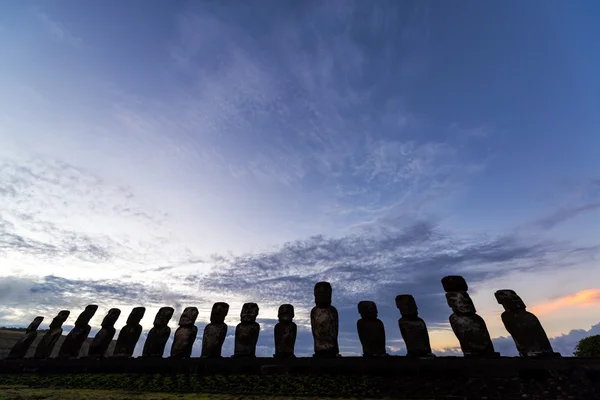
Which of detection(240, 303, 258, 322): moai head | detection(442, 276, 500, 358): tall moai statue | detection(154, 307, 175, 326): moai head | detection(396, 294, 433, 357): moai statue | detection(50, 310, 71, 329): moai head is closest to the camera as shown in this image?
detection(442, 276, 500, 358): tall moai statue

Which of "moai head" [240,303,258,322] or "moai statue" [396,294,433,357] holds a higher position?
"moai head" [240,303,258,322]

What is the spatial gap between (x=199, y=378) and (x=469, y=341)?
7307mm

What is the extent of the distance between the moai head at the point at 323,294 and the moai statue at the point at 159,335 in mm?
5826

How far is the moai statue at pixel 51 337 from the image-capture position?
44.4 feet

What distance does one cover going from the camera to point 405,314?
376 inches

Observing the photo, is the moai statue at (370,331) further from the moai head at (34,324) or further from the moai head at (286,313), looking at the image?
the moai head at (34,324)

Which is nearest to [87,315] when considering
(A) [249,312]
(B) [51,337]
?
(B) [51,337]

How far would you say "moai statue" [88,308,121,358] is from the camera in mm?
12398

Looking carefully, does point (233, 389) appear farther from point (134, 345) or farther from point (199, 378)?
point (134, 345)

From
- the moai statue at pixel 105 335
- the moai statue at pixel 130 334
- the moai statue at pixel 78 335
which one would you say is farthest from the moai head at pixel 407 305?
the moai statue at pixel 78 335

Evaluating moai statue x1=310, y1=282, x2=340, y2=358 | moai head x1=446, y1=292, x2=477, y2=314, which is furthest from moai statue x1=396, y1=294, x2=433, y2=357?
moai statue x1=310, y1=282, x2=340, y2=358

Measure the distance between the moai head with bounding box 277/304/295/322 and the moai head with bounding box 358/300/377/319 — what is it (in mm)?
2233

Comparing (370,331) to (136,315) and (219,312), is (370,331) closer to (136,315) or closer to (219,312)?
(219,312)

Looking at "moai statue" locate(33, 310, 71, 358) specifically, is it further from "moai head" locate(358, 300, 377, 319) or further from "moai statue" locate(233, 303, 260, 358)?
"moai head" locate(358, 300, 377, 319)
